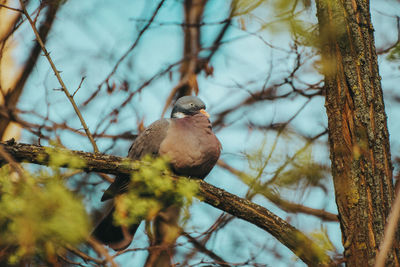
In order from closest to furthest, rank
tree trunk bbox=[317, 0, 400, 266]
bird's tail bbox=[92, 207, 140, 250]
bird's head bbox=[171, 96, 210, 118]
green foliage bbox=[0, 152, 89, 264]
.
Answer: green foliage bbox=[0, 152, 89, 264] < tree trunk bbox=[317, 0, 400, 266] < bird's tail bbox=[92, 207, 140, 250] < bird's head bbox=[171, 96, 210, 118]

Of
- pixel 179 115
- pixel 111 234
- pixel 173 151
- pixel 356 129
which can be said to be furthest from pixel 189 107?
pixel 356 129

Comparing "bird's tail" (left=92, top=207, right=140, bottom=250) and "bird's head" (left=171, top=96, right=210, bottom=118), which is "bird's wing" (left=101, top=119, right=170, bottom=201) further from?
"bird's head" (left=171, top=96, right=210, bottom=118)

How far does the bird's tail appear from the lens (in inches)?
156

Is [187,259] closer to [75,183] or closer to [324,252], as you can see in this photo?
[75,183]

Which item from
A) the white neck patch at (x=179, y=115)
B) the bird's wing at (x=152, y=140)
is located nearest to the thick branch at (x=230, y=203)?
the bird's wing at (x=152, y=140)

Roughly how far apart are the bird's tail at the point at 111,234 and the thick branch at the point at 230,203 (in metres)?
1.18

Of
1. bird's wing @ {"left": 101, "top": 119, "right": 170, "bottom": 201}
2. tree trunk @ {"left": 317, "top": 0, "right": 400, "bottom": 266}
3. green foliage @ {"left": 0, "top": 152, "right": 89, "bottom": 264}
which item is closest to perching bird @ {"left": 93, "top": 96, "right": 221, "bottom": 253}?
bird's wing @ {"left": 101, "top": 119, "right": 170, "bottom": 201}

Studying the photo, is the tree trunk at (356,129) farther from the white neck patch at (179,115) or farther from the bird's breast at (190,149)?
the white neck patch at (179,115)

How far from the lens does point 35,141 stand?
4984 millimetres

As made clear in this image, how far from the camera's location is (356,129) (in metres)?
2.83

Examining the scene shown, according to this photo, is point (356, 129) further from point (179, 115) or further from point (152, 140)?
point (179, 115)

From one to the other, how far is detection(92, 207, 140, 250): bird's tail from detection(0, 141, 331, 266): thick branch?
118 cm

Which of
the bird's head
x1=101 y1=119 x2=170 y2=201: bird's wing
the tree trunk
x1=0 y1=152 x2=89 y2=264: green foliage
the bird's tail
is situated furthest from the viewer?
the bird's head

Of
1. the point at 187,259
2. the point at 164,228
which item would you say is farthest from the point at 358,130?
the point at 164,228
